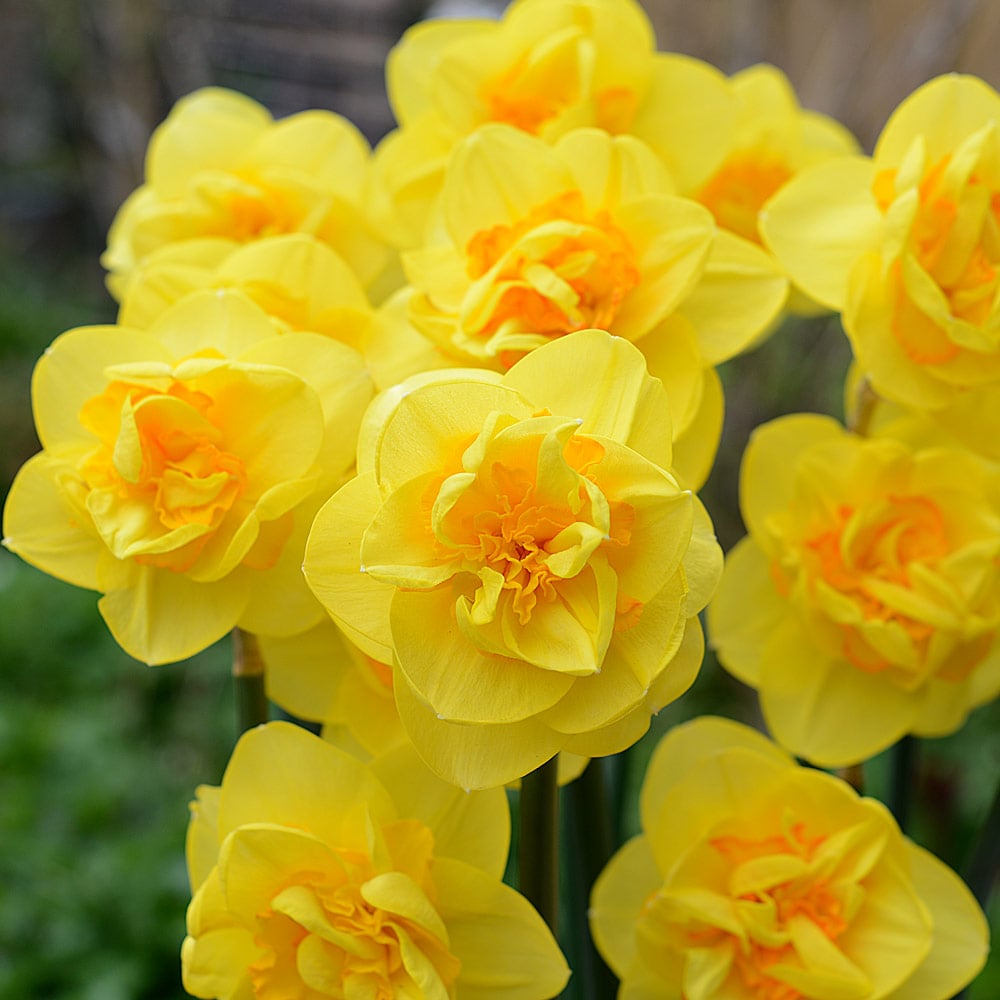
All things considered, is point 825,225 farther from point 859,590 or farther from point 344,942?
point 344,942

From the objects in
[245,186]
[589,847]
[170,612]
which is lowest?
[589,847]

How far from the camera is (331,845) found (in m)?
0.58

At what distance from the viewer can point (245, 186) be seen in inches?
30.0

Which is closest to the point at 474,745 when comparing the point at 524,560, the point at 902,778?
the point at 524,560

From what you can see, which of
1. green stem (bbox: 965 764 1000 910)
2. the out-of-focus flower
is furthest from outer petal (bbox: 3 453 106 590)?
green stem (bbox: 965 764 1000 910)

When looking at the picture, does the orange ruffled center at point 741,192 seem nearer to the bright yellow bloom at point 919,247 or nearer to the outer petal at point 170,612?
the bright yellow bloom at point 919,247

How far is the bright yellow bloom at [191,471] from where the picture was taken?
1.83 feet

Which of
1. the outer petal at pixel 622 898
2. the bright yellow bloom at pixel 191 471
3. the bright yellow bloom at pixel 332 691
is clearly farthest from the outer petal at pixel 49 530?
the outer petal at pixel 622 898

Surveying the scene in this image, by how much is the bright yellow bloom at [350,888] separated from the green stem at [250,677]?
56 mm

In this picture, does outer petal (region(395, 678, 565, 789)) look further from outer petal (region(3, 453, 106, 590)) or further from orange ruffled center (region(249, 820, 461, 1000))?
outer petal (region(3, 453, 106, 590))

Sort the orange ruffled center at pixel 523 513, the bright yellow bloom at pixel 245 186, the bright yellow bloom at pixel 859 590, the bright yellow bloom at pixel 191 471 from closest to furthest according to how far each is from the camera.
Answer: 1. the orange ruffled center at pixel 523 513
2. the bright yellow bloom at pixel 191 471
3. the bright yellow bloom at pixel 859 590
4. the bright yellow bloom at pixel 245 186

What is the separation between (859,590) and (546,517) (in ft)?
0.96

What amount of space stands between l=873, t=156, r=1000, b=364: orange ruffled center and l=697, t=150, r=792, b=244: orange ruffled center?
150 mm

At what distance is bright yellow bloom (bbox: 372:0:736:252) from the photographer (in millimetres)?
715
